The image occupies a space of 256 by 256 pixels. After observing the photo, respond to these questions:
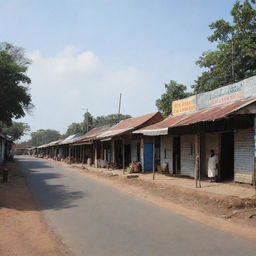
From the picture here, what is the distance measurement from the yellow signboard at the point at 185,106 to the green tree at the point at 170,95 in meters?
13.6

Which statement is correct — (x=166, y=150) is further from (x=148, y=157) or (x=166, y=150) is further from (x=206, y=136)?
(x=206, y=136)

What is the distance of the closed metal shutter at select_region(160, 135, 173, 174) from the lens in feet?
68.7

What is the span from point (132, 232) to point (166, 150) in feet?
47.9

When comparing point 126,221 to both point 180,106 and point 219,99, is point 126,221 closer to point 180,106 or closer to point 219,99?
point 219,99

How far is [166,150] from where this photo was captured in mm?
21578

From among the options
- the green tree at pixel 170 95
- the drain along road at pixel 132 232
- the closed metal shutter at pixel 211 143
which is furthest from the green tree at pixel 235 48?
the drain along road at pixel 132 232

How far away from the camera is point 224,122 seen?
1512cm

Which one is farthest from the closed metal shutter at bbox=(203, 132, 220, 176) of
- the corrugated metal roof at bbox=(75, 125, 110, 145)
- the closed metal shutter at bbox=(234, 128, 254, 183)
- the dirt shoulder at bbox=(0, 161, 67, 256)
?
the corrugated metal roof at bbox=(75, 125, 110, 145)

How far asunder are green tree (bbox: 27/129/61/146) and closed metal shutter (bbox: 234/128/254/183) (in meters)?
147

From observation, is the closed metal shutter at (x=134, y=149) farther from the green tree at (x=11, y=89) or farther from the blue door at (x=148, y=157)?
the green tree at (x=11, y=89)

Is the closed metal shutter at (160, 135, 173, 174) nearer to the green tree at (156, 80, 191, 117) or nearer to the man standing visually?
the man standing

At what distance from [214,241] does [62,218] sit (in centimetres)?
417

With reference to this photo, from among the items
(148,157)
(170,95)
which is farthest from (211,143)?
(170,95)

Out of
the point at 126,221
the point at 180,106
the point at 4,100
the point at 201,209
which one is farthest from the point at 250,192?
the point at 4,100
